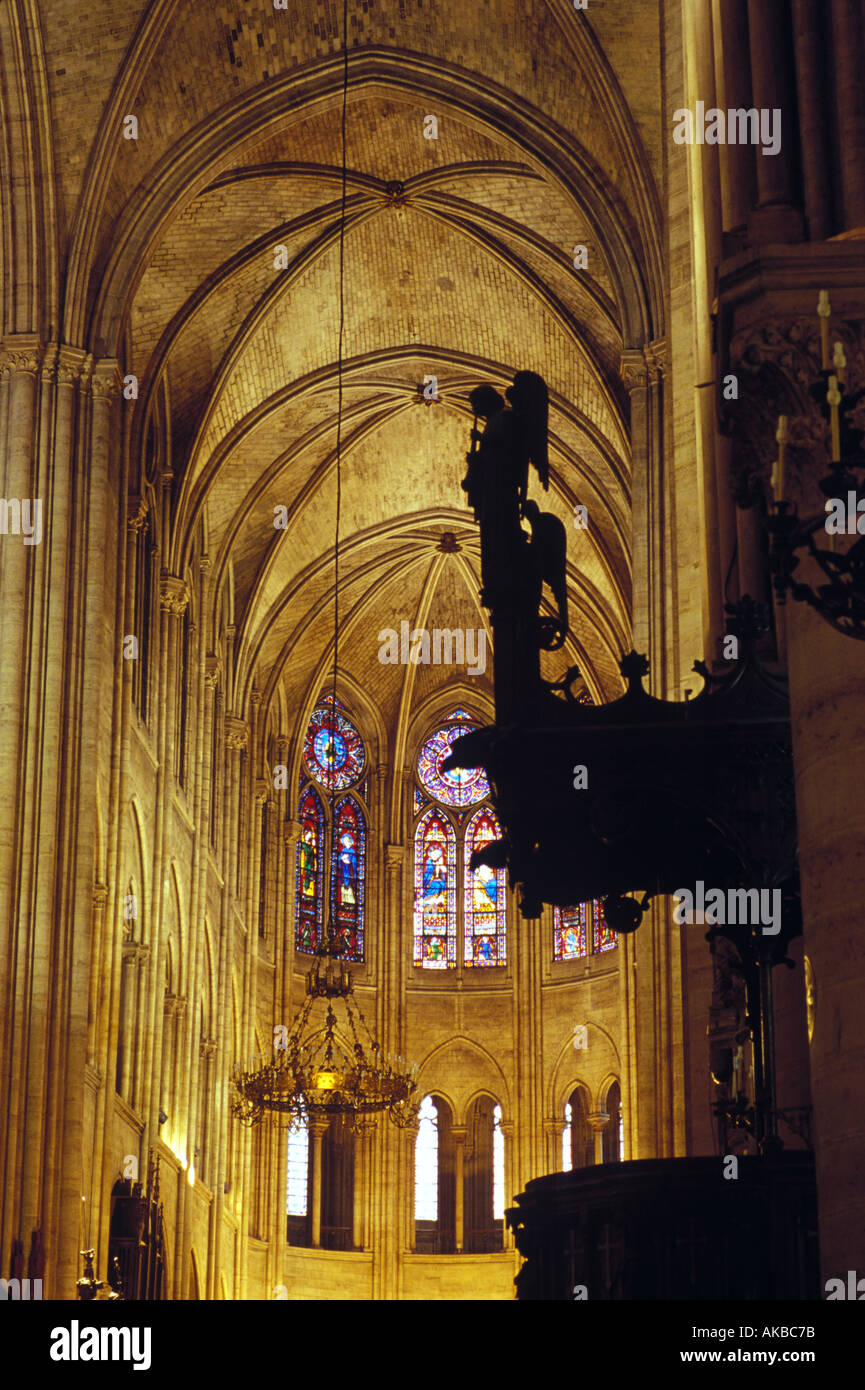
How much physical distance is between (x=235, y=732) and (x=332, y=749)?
528 cm

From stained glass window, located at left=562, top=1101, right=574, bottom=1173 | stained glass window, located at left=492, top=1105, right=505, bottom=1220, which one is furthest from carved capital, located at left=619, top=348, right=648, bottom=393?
stained glass window, located at left=492, top=1105, right=505, bottom=1220

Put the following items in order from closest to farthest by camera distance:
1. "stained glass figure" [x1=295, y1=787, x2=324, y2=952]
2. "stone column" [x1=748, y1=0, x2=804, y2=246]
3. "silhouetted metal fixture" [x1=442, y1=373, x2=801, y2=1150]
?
"stone column" [x1=748, y1=0, x2=804, y2=246] → "silhouetted metal fixture" [x1=442, y1=373, x2=801, y2=1150] → "stained glass figure" [x1=295, y1=787, x2=324, y2=952]

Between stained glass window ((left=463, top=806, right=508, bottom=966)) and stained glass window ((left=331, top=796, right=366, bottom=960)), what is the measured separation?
1880 mm

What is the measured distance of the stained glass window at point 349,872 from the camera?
35.9 meters

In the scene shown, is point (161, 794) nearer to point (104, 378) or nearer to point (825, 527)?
point (104, 378)

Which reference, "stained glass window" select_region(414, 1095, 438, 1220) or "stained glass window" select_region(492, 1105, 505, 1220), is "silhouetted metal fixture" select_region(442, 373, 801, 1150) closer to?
"stained glass window" select_region(414, 1095, 438, 1220)

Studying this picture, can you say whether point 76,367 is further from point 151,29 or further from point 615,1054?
point 615,1054

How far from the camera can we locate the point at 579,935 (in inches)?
1403

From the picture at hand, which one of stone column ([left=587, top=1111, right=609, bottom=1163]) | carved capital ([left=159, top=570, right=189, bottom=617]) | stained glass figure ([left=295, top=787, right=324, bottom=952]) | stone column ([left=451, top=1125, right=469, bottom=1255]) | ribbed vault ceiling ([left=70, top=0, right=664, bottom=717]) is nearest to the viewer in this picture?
ribbed vault ceiling ([left=70, top=0, right=664, bottom=717])

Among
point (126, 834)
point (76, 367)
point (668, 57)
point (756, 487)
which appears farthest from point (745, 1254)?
point (126, 834)

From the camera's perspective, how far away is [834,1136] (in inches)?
217

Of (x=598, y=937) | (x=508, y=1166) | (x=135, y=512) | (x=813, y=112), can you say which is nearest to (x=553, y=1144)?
(x=508, y=1166)

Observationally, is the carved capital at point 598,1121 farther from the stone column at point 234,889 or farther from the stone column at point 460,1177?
the stone column at point 234,889

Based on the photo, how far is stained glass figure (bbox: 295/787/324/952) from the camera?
35.2m
